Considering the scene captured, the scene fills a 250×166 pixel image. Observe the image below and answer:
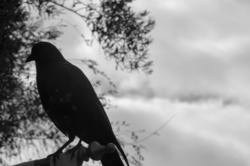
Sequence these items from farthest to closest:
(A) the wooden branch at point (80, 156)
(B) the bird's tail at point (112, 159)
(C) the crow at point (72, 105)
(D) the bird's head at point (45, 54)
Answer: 1. (D) the bird's head at point (45, 54)
2. (C) the crow at point (72, 105)
3. (B) the bird's tail at point (112, 159)
4. (A) the wooden branch at point (80, 156)

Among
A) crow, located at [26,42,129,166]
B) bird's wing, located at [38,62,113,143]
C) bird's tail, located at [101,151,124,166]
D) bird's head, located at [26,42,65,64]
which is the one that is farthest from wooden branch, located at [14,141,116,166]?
bird's head, located at [26,42,65,64]

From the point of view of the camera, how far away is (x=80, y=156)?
5512mm

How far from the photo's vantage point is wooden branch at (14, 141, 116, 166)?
5.16 meters

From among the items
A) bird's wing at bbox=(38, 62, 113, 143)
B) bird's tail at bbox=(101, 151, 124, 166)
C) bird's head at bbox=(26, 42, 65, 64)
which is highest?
bird's head at bbox=(26, 42, 65, 64)

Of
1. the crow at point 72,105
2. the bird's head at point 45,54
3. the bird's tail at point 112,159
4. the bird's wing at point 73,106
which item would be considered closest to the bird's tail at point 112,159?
the bird's tail at point 112,159

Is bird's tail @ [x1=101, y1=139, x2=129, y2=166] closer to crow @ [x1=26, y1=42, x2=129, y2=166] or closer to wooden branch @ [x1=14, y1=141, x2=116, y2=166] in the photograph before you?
wooden branch @ [x1=14, y1=141, x2=116, y2=166]

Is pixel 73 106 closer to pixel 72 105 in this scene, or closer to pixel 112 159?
pixel 72 105

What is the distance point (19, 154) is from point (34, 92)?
181 centimetres

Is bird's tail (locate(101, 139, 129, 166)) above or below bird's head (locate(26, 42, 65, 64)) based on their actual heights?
below

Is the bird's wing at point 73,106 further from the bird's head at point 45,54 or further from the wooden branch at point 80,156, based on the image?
the wooden branch at point 80,156

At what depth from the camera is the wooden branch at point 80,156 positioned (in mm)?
5164

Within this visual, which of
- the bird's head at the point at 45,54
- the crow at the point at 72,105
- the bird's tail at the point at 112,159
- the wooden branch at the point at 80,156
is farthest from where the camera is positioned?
the bird's head at the point at 45,54

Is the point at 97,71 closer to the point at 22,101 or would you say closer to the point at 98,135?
the point at 22,101

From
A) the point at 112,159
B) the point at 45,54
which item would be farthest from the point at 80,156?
the point at 45,54
